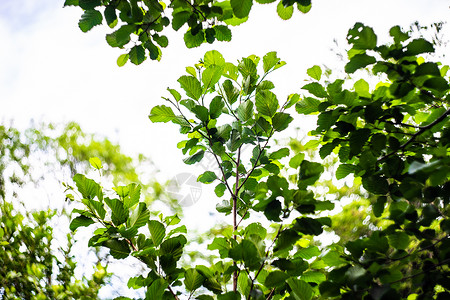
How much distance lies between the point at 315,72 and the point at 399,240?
2.20 ft

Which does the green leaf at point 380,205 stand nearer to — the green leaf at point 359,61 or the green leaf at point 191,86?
the green leaf at point 359,61

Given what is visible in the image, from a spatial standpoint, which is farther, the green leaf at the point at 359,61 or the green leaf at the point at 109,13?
the green leaf at the point at 109,13

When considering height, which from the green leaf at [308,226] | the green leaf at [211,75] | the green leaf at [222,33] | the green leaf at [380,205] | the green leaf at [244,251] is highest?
the green leaf at [222,33]

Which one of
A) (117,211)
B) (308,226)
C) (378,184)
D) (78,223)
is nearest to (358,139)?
(378,184)

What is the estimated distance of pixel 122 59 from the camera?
1287 millimetres

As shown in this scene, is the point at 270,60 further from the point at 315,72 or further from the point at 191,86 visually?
the point at 191,86

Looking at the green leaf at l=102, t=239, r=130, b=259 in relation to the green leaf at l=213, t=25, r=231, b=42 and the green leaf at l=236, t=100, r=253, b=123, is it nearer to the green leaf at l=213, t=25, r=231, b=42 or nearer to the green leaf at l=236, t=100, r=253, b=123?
the green leaf at l=236, t=100, r=253, b=123

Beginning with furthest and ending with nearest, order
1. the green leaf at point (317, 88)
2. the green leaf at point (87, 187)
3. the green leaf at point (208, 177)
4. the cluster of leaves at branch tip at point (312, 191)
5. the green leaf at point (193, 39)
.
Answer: the green leaf at point (208, 177) → the green leaf at point (193, 39) → the green leaf at point (317, 88) → the green leaf at point (87, 187) → the cluster of leaves at branch tip at point (312, 191)

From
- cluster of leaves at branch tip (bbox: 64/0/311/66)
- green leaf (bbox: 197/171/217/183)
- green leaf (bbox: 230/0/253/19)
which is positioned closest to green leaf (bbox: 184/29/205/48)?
cluster of leaves at branch tip (bbox: 64/0/311/66)

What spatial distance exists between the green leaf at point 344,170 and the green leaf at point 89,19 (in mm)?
1153

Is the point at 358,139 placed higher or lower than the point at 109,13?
lower

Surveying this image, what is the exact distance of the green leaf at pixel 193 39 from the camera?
3.95 feet

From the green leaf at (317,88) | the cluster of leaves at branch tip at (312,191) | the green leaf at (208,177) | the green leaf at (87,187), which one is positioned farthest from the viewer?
the green leaf at (208,177)

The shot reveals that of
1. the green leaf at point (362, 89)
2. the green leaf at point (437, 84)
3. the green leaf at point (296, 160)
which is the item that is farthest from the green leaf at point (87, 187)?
the green leaf at point (437, 84)
